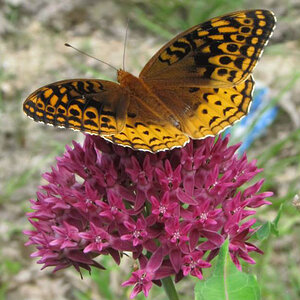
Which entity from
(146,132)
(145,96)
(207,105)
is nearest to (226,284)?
(146,132)

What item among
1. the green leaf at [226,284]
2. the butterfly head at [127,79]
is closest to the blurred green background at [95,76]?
the butterfly head at [127,79]

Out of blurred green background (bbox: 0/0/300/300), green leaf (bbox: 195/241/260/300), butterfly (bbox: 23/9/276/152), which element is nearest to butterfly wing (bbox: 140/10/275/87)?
butterfly (bbox: 23/9/276/152)

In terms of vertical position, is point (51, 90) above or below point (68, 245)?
above

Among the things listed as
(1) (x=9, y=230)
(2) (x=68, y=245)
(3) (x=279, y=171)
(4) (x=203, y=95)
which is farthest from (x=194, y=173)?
(1) (x=9, y=230)

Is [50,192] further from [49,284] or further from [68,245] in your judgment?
[49,284]

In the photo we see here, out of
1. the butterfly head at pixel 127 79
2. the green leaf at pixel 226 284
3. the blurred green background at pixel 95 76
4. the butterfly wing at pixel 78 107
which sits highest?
the butterfly head at pixel 127 79

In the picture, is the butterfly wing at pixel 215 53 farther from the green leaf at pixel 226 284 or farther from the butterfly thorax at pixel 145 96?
the green leaf at pixel 226 284

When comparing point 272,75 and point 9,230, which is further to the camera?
point 272,75
